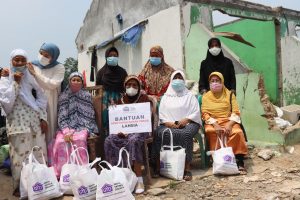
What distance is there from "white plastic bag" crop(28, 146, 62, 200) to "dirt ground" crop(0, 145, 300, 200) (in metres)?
0.57

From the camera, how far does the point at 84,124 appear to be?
4387 millimetres

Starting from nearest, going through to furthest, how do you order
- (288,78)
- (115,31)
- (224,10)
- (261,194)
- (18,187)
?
(261,194), (18,187), (224,10), (288,78), (115,31)

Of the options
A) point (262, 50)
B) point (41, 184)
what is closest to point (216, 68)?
point (41, 184)

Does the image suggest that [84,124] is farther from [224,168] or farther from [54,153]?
[224,168]

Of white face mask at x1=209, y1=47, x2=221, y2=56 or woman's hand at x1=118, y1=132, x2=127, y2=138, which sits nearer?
woman's hand at x1=118, y1=132, x2=127, y2=138

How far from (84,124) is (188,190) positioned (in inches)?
56.5

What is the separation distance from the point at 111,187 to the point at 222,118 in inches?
74.1

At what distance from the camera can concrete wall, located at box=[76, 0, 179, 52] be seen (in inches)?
346

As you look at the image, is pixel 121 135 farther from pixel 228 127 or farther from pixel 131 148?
pixel 228 127

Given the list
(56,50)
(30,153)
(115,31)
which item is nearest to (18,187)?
(30,153)

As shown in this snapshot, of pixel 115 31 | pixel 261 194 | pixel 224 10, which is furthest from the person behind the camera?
pixel 115 31

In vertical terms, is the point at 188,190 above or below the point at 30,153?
below

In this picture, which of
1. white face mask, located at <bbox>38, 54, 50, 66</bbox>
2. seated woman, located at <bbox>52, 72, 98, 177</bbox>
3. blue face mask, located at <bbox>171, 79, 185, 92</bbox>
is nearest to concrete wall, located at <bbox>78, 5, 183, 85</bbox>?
blue face mask, located at <bbox>171, 79, 185, 92</bbox>

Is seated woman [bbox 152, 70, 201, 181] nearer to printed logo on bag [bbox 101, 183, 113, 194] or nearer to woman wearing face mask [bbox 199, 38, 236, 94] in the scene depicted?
woman wearing face mask [bbox 199, 38, 236, 94]
